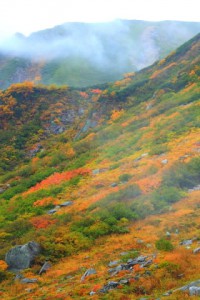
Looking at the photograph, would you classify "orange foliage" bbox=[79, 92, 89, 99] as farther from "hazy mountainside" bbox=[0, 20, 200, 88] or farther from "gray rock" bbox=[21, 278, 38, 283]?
"gray rock" bbox=[21, 278, 38, 283]

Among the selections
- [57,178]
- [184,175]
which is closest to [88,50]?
[57,178]

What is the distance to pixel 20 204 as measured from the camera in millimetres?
25969

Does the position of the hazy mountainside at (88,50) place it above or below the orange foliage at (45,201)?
above

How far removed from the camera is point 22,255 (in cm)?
1584

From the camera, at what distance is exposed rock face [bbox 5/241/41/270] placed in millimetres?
15586

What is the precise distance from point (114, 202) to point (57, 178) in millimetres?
10864

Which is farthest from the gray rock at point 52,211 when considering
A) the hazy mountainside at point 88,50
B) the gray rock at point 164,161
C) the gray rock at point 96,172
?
the hazy mountainside at point 88,50

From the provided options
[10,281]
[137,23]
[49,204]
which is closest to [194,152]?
[49,204]

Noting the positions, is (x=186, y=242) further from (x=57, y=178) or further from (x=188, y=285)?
(x=57, y=178)

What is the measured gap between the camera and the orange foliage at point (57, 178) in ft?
96.3

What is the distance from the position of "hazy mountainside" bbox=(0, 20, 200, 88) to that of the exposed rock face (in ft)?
306

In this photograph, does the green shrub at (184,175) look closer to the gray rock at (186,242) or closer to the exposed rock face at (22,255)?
the gray rock at (186,242)

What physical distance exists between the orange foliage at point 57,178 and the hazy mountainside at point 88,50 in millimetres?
77988

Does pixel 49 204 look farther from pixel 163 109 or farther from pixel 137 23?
pixel 137 23
